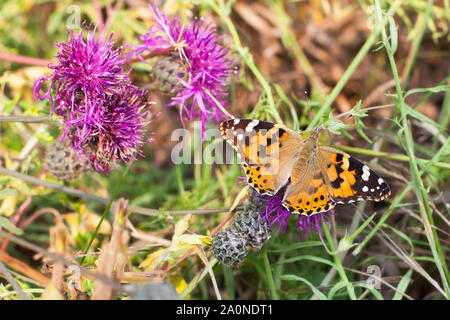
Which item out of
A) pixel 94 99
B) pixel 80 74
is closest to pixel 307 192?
pixel 94 99

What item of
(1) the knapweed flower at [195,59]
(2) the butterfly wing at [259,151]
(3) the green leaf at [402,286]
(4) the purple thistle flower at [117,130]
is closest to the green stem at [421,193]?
(3) the green leaf at [402,286]

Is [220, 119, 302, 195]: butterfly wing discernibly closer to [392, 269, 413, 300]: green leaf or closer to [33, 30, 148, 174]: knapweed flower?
[33, 30, 148, 174]: knapweed flower

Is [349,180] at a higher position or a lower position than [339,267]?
higher

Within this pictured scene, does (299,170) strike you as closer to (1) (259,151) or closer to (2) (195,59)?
(1) (259,151)

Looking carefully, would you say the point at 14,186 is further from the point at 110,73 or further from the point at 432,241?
the point at 432,241

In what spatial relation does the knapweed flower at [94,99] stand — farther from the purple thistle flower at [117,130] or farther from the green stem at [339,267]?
the green stem at [339,267]

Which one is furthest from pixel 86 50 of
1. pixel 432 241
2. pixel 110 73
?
pixel 432 241
